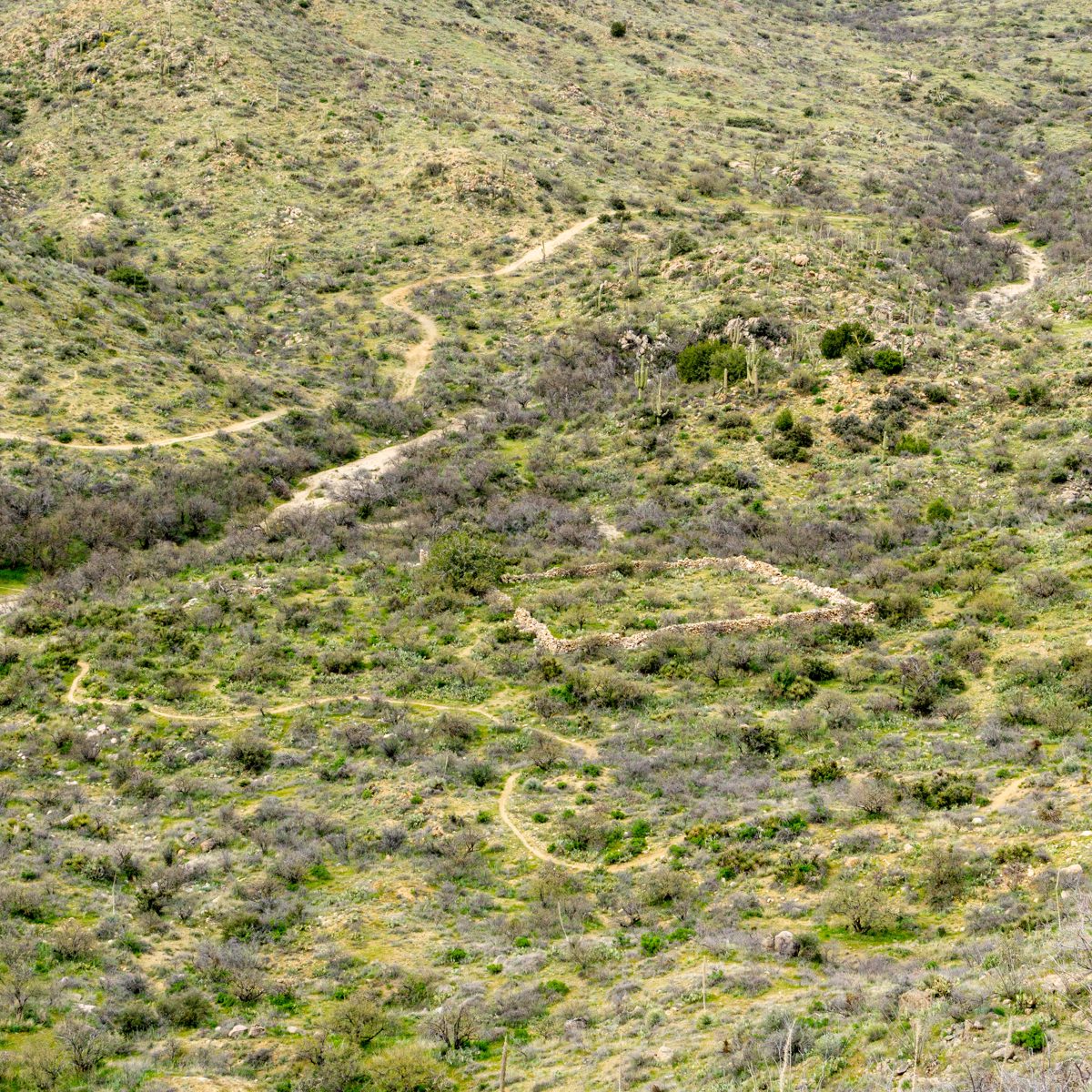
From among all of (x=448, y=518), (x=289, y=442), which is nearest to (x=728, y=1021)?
(x=448, y=518)

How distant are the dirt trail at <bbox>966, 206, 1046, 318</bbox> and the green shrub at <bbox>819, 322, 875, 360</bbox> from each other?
1424 cm

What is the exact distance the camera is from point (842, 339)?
4800cm

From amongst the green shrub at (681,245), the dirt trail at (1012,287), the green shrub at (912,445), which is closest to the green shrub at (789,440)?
the green shrub at (912,445)

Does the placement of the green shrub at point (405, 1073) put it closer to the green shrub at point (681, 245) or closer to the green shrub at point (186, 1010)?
the green shrub at point (186, 1010)

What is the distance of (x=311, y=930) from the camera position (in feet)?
64.2

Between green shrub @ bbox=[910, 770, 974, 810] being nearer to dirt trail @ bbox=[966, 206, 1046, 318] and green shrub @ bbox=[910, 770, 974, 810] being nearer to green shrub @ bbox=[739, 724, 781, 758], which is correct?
green shrub @ bbox=[739, 724, 781, 758]

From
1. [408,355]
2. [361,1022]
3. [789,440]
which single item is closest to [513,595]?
[789,440]

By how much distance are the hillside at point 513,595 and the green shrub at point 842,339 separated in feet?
1.39

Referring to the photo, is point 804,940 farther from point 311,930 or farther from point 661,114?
point 661,114

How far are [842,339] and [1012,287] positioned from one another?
24582mm

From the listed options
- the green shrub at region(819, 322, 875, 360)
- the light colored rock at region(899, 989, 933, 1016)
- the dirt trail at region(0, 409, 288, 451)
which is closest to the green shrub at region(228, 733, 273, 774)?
the light colored rock at region(899, 989, 933, 1016)

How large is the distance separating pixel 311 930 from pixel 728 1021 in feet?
27.2

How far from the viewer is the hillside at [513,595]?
16.6 meters

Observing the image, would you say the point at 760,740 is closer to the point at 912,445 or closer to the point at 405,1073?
the point at 405,1073
